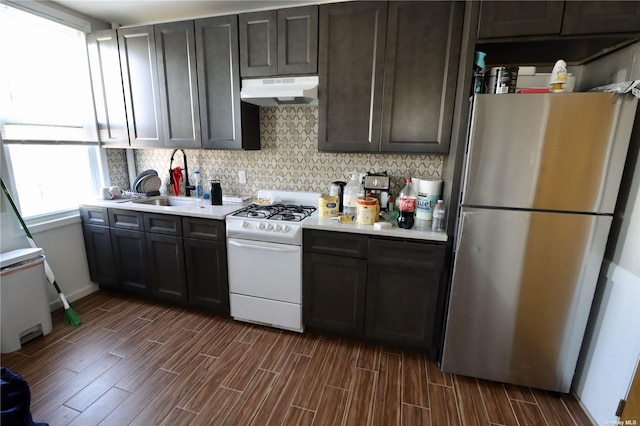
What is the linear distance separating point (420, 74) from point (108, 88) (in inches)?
106

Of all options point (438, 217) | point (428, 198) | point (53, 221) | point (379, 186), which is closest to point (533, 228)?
point (438, 217)

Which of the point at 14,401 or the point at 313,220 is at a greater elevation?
the point at 313,220

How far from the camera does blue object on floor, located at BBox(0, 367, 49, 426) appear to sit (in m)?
0.94

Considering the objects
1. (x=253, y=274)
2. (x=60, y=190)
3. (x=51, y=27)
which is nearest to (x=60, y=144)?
(x=60, y=190)

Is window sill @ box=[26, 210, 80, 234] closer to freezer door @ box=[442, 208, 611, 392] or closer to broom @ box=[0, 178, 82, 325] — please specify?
broom @ box=[0, 178, 82, 325]

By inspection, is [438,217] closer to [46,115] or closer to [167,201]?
[167,201]

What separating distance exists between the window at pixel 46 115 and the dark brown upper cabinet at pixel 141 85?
0.43m

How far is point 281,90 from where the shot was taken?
209cm

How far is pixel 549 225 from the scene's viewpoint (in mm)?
1524

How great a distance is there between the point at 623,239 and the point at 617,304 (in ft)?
1.09

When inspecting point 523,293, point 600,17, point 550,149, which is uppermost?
point 600,17

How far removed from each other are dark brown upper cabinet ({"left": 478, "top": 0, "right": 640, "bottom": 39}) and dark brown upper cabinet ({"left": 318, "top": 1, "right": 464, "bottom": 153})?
0.25 metres

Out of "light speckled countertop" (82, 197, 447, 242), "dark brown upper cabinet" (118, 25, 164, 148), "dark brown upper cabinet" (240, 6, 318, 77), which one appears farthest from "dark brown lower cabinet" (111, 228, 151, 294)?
"dark brown upper cabinet" (240, 6, 318, 77)

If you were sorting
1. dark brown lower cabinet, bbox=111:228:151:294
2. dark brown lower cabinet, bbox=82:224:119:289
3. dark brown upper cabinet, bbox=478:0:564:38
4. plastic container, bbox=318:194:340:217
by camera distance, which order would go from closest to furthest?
dark brown upper cabinet, bbox=478:0:564:38 → plastic container, bbox=318:194:340:217 → dark brown lower cabinet, bbox=111:228:151:294 → dark brown lower cabinet, bbox=82:224:119:289
